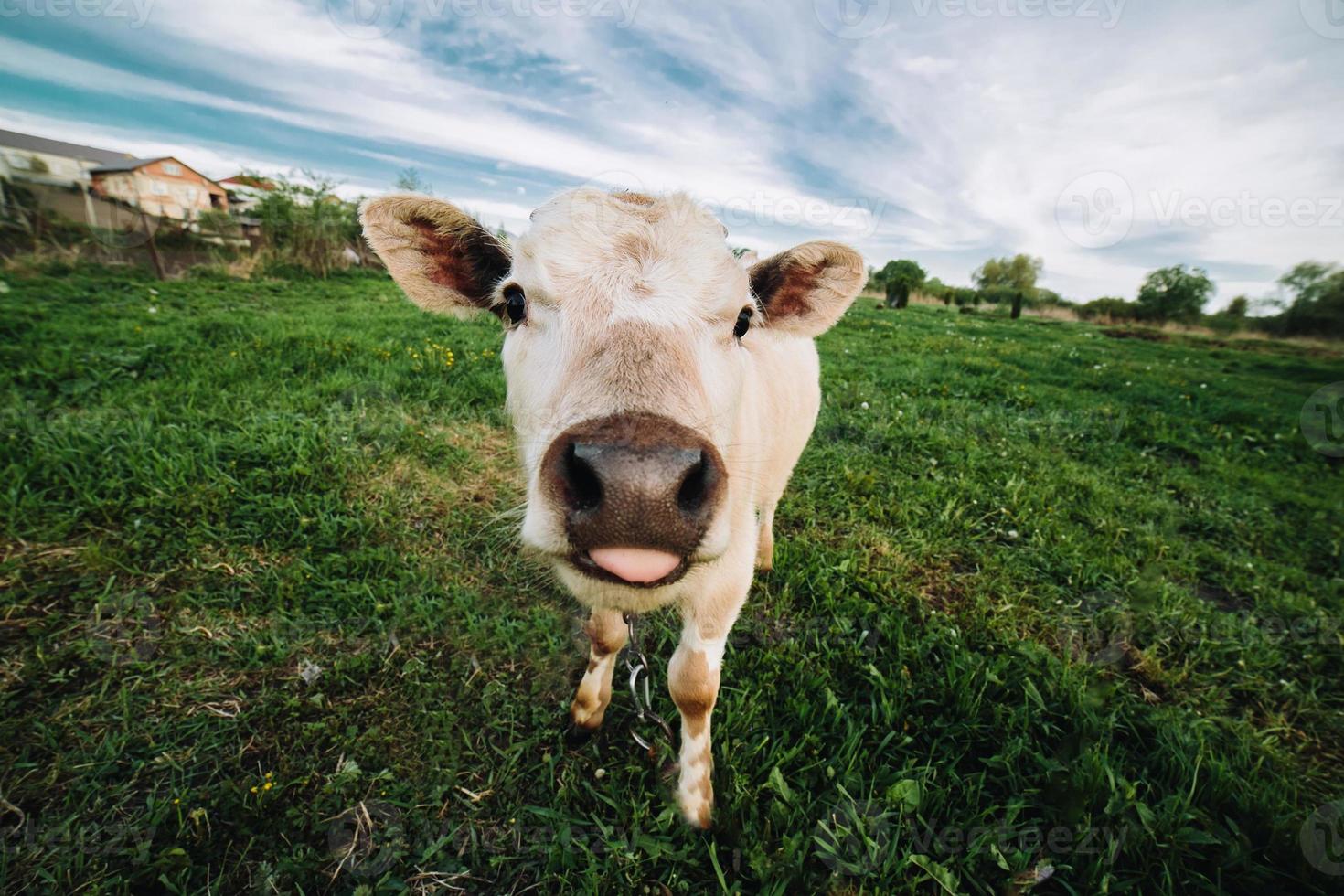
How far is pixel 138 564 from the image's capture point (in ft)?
9.87

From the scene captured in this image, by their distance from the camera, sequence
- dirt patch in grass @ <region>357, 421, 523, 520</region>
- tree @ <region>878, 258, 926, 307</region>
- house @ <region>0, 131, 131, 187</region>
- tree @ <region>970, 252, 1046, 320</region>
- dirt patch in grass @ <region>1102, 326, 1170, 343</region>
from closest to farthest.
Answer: dirt patch in grass @ <region>357, 421, 523, 520</region> < house @ <region>0, 131, 131, 187</region> < dirt patch in grass @ <region>1102, 326, 1170, 343</region> < tree @ <region>878, 258, 926, 307</region> < tree @ <region>970, 252, 1046, 320</region>

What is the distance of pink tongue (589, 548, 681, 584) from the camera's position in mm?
1298

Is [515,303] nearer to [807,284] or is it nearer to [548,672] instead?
[807,284]

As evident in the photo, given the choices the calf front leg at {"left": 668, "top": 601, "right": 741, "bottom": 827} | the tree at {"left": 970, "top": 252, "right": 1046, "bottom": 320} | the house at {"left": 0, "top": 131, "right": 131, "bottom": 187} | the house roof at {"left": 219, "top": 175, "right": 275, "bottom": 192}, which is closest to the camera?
the calf front leg at {"left": 668, "top": 601, "right": 741, "bottom": 827}

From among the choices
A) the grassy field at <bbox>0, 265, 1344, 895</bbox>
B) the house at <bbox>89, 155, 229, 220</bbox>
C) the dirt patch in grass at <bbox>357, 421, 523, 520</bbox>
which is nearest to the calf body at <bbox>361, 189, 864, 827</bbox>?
the grassy field at <bbox>0, 265, 1344, 895</bbox>

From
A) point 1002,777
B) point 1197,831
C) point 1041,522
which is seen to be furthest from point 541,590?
point 1041,522

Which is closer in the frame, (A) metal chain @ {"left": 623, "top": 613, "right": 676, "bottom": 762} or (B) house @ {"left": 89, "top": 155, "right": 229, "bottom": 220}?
(A) metal chain @ {"left": 623, "top": 613, "right": 676, "bottom": 762}

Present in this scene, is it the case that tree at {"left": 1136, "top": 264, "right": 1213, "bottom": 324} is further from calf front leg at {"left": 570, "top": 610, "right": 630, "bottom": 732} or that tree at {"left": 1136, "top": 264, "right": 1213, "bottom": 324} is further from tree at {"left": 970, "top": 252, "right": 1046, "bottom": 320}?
calf front leg at {"left": 570, "top": 610, "right": 630, "bottom": 732}

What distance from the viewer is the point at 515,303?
7.11 feet

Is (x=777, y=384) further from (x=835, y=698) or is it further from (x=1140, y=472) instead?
(x=1140, y=472)

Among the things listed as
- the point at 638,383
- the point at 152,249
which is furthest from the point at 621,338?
the point at 152,249

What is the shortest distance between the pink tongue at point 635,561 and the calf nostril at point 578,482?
13 centimetres

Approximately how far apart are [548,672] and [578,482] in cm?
195

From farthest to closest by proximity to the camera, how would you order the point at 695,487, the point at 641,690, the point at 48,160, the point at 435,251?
the point at 48,160 < the point at 641,690 < the point at 435,251 < the point at 695,487
